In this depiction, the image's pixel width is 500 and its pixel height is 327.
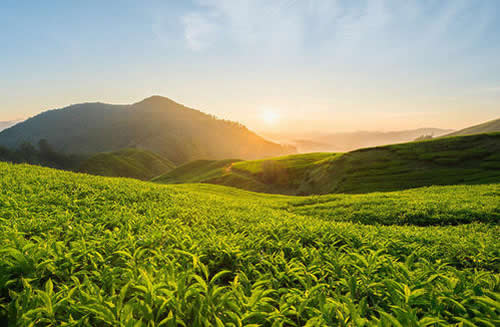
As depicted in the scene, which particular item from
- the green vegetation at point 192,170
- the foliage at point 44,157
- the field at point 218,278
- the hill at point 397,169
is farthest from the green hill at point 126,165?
the field at point 218,278

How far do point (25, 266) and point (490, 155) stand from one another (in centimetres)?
6585

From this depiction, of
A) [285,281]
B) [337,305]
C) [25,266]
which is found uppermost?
[25,266]

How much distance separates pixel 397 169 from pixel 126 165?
515 feet

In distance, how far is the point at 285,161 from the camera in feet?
252

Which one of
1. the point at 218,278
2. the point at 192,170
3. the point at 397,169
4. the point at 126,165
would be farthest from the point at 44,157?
the point at 218,278

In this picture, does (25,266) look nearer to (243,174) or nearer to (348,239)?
(348,239)

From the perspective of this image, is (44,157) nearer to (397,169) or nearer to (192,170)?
(192,170)

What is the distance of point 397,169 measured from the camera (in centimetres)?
4553

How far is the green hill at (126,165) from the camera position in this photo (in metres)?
136

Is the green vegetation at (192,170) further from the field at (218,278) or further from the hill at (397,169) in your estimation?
the field at (218,278)

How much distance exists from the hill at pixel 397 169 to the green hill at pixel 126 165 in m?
109

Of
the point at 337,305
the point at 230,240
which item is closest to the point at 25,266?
the point at 230,240

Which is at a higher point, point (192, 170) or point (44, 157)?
point (44, 157)

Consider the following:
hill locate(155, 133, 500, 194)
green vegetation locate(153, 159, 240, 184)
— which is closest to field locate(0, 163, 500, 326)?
hill locate(155, 133, 500, 194)
